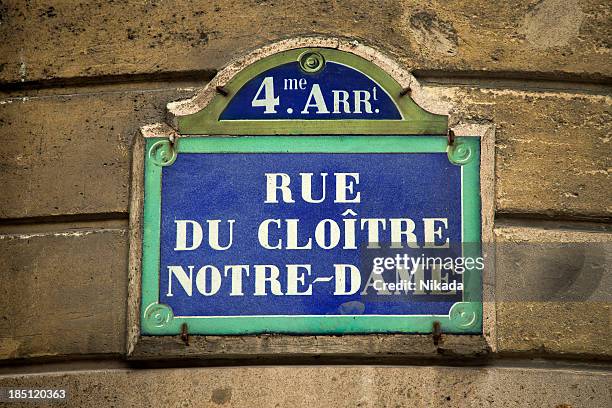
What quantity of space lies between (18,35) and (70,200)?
749mm

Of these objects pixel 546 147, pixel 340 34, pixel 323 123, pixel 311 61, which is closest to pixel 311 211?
pixel 323 123

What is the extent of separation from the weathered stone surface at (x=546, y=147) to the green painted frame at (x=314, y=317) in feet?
→ 0.40

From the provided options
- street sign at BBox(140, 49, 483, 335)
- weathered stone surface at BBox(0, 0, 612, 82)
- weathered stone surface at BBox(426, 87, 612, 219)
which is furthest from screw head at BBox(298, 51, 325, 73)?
weathered stone surface at BBox(426, 87, 612, 219)

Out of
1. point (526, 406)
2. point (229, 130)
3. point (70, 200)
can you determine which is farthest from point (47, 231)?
point (526, 406)

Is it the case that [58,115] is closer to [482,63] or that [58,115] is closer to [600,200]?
[482,63]

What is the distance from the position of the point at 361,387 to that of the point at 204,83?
1.31m

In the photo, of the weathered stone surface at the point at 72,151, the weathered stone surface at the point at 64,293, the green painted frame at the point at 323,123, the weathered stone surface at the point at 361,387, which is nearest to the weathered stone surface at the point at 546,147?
the green painted frame at the point at 323,123

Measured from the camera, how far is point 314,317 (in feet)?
12.2

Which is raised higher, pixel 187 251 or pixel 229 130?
pixel 229 130

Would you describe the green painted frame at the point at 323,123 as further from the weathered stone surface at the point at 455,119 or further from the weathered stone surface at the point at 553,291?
the weathered stone surface at the point at 553,291

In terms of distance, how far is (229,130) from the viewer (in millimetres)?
3896

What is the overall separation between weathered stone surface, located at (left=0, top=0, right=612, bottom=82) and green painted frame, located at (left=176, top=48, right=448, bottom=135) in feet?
0.45

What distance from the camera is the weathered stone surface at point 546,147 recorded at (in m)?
3.89

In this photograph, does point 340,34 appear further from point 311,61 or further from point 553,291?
point 553,291
